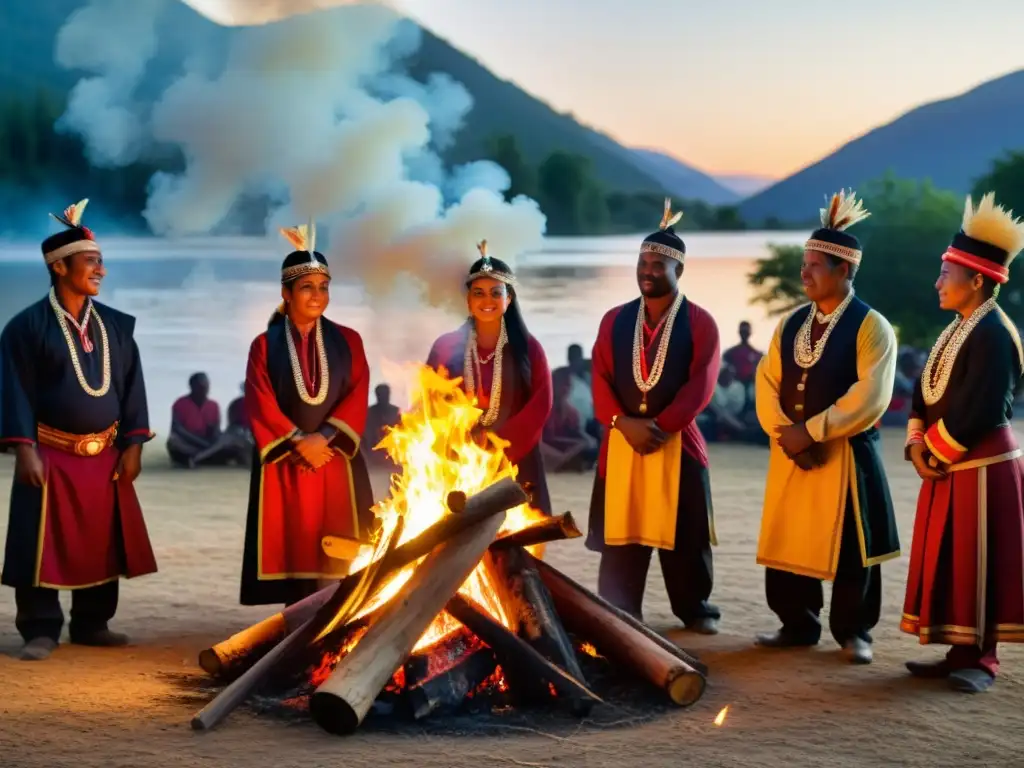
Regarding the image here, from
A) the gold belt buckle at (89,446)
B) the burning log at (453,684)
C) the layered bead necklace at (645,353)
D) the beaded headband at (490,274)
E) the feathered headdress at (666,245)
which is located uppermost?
the feathered headdress at (666,245)

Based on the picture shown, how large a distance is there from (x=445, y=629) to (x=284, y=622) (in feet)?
2.39

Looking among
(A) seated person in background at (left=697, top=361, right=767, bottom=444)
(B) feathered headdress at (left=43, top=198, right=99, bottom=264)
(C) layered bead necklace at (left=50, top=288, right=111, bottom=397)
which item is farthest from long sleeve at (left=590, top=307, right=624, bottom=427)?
(A) seated person in background at (left=697, top=361, right=767, bottom=444)

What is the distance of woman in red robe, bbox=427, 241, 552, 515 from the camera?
20.2 feet

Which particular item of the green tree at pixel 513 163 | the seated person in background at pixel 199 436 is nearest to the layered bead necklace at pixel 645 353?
the seated person in background at pixel 199 436

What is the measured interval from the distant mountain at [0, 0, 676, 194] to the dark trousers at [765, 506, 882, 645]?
10.5m

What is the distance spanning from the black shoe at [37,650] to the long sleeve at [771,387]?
3.64 m

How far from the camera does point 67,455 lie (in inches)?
229

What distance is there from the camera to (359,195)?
985 centimetres

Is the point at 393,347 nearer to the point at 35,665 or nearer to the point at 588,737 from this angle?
the point at 35,665

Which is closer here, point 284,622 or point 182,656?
point 284,622

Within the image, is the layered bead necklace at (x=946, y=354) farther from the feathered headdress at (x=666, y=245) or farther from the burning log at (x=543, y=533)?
the burning log at (x=543, y=533)

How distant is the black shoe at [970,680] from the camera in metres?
5.17

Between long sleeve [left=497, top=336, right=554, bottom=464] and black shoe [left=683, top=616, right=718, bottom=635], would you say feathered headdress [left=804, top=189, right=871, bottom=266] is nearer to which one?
long sleeve [left=497, top=336, right=554, bottom=464]

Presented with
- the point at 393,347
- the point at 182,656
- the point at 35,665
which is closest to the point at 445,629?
the point at 182,656
